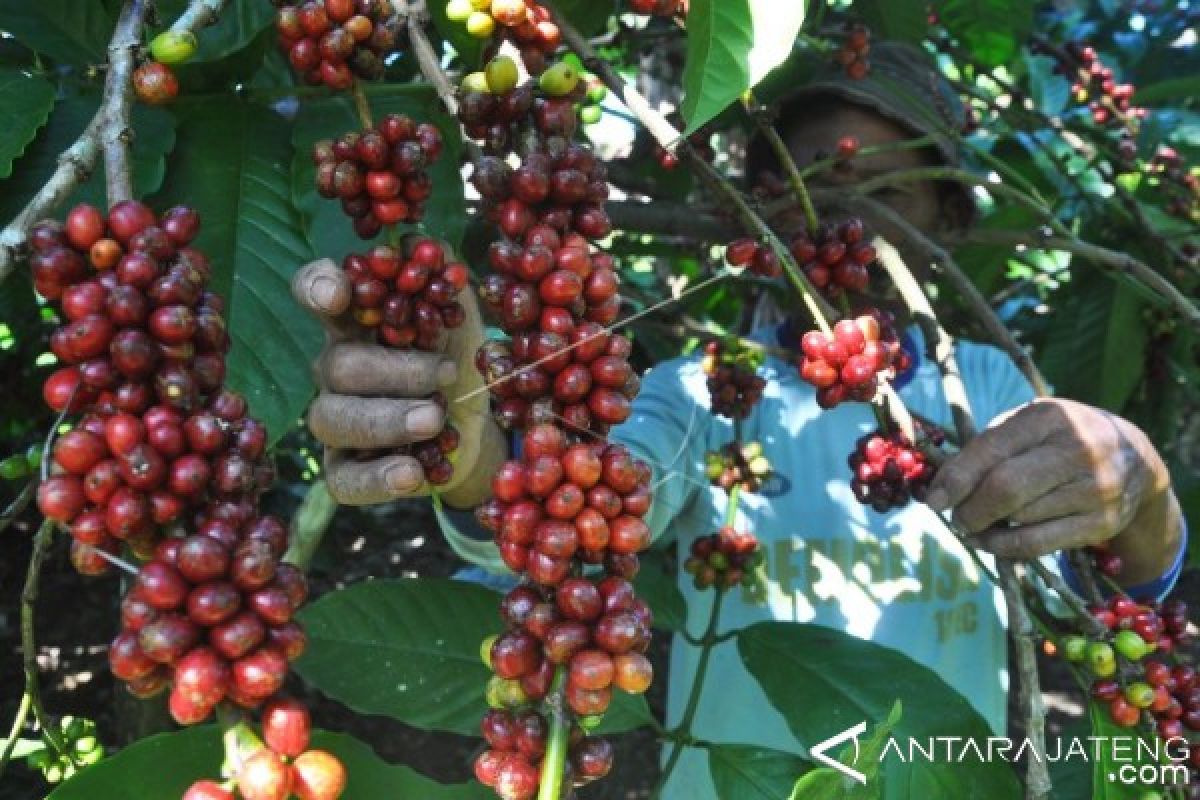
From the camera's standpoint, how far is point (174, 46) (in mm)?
777

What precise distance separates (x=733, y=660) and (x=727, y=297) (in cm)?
164

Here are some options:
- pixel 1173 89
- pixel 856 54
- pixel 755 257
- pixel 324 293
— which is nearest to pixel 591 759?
pixel 324 293

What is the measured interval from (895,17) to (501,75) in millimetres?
1393

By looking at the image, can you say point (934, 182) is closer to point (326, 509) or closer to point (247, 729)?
point (326, 509)

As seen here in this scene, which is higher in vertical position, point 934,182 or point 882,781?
point 934,182

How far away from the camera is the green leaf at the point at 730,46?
782 millimetres

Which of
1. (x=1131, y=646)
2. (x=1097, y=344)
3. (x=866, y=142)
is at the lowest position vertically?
(x=1131, y=646)

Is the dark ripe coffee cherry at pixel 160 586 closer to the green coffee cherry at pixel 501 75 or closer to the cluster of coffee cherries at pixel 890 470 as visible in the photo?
the green coffee cherry at pixel 501 75

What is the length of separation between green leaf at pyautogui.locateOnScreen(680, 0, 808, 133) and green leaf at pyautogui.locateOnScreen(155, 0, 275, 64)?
0.58 m

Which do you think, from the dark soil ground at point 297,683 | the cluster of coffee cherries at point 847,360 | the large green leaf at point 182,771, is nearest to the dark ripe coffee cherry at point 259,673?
the large green leaf at point 182,771

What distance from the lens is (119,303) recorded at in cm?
64

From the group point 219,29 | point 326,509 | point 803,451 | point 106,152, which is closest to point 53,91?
point 219,29

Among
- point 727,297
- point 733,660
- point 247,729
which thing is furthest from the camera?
point 727,297

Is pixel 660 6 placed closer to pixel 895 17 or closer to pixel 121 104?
pixel 121 104
